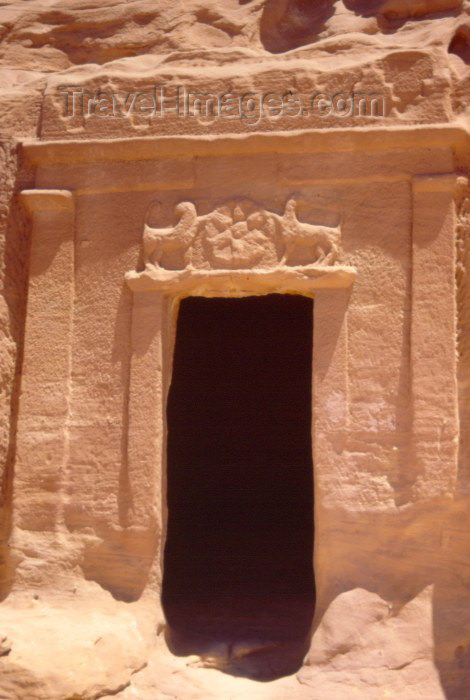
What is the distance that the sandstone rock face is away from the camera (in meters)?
5.48

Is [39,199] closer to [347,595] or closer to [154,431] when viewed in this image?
[154,431]

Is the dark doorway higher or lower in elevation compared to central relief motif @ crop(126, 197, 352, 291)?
lower

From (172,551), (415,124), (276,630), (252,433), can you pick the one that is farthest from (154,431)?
(252,433)

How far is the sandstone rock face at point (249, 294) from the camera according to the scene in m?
5.48

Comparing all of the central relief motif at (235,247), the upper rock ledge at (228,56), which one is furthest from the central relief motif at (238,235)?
the upper rock ledge at (228,56)

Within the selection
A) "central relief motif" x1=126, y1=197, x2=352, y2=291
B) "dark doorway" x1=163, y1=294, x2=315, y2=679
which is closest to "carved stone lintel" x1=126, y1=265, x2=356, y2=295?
"central relief motif" x1=126, y1=197, x2=352, y2=291

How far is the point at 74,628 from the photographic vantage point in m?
5.32

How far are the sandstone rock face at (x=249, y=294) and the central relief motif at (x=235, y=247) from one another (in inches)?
0.6

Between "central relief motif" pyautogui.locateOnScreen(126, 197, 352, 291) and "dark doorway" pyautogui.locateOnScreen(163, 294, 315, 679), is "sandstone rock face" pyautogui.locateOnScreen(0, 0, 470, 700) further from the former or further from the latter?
"dark doorway" pyautogui.locateOnScreen(163, 294, 315, 679)

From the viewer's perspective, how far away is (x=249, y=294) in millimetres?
6113

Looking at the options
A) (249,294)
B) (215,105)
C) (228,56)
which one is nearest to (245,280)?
(249,294)

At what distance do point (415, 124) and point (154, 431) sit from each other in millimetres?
2528

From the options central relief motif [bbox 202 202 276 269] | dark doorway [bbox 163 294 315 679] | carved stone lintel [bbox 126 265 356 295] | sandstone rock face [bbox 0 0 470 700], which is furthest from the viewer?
dark doorway [bbox 163 294 315 679]

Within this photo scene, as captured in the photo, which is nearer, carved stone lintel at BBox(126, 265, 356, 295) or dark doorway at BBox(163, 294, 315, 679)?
carved stone lintel at BBox(126, 265, 356, 295)
